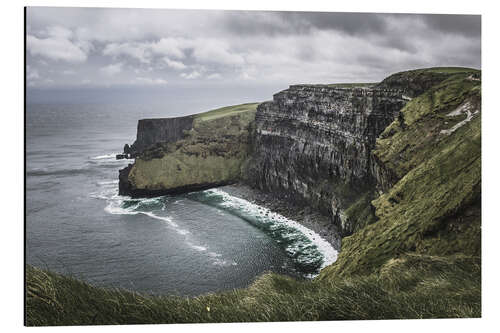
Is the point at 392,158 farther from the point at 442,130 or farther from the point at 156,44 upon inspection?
the point at 156,44

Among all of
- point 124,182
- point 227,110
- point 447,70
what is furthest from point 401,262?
point 124,182

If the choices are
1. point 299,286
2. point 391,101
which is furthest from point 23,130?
point 391,101

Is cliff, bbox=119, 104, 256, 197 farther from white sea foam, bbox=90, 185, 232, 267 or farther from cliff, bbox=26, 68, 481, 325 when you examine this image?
cliff, bbox=26, 68, 481, 325

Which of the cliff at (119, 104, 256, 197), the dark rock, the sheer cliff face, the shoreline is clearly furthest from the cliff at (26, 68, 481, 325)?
the cliff at (119, 104, 256, 197)

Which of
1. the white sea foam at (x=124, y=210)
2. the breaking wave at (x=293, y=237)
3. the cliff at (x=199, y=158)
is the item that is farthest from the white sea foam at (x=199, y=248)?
the cliff at (x=199, y=158)

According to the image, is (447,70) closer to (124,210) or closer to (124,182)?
(124,210)
